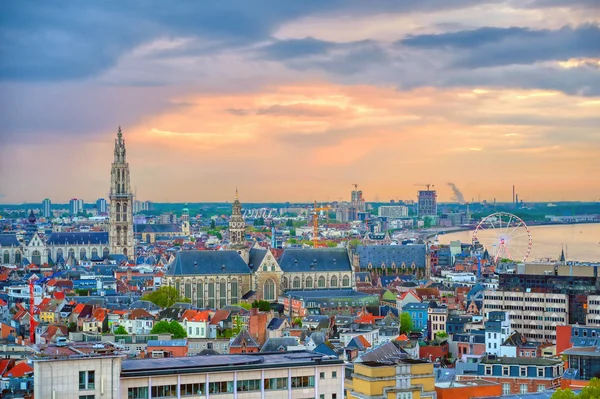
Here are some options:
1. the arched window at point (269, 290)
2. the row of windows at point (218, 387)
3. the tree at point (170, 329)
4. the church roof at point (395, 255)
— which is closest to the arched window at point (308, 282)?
the arched window at point (269, 290)

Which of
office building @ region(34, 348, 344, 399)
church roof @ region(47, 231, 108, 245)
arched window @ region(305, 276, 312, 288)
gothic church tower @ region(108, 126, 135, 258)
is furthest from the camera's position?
church roof @ region(47, 231, 108, 245)

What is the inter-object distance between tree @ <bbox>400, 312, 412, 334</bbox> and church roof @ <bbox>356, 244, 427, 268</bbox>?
34.9 m

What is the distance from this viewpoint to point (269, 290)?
7625 cm

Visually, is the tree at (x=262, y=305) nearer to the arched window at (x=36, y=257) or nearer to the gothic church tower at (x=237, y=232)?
the gothic church tower at (x=237, y=232)

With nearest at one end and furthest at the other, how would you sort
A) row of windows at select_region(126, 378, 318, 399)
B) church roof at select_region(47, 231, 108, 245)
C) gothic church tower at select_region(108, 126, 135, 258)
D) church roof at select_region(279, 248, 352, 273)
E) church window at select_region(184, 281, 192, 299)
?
→ 1. row of windows at select_region(126, 378, 318, 399)
2. church window at select_region(184, 281, 192, 299)
3. church roof at select_region(279, 248, 352, 273)
4. gothic church tower at select_region(108, 126, 135, 258)
5. church roof at select_region(47, 231, 108, 245)

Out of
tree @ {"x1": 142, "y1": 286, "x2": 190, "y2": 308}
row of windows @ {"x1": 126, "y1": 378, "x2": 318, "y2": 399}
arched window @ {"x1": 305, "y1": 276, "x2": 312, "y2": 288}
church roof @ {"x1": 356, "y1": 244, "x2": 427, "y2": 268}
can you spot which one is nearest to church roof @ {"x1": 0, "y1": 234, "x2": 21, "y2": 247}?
church roof @ {"x1": 356, "y1": 244, "x2": 427, "y2": 268}

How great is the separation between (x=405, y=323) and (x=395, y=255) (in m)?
36.6

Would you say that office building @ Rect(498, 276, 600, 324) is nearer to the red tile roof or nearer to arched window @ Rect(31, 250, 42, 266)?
the red tile roof

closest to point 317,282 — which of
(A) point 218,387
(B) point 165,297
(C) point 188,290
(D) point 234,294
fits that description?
(D) point 234,294

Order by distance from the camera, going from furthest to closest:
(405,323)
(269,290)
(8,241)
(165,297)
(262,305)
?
(8,241) < (269,290) < (165,297) < (262,305) < (405,323)

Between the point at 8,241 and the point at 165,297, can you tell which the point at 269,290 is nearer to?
the point at 165,297

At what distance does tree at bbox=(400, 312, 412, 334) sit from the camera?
60.9 meters

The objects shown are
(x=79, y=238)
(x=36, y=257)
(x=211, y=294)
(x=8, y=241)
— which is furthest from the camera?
(x=79, y=238)

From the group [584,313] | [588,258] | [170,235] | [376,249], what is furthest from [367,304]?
[170,235]
